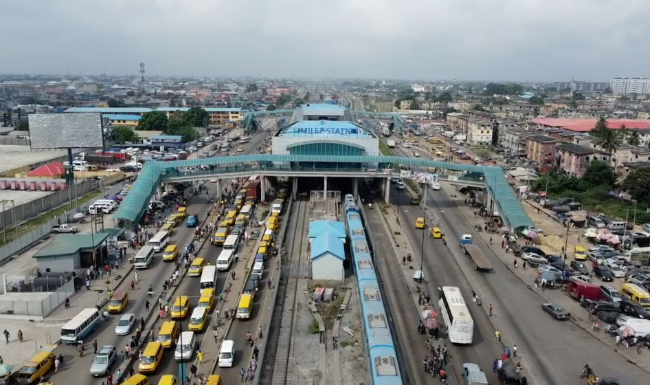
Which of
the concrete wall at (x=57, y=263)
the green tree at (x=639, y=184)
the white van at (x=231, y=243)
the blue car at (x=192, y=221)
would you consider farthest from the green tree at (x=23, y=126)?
the green tree at (x=639, y=184)

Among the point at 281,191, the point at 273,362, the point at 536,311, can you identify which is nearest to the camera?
the point at 273,362

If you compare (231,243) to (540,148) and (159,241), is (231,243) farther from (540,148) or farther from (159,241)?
(540,148)

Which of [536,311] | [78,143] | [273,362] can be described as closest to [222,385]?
[273,362]

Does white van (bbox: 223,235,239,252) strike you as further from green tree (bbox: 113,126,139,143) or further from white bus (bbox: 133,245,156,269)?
Result: green tree (bbox: 113,126,139,143)

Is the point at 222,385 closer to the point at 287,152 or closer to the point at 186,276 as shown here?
the point at 186,276

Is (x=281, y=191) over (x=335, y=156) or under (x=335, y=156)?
under

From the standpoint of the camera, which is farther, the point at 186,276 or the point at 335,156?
the point at 335,156
